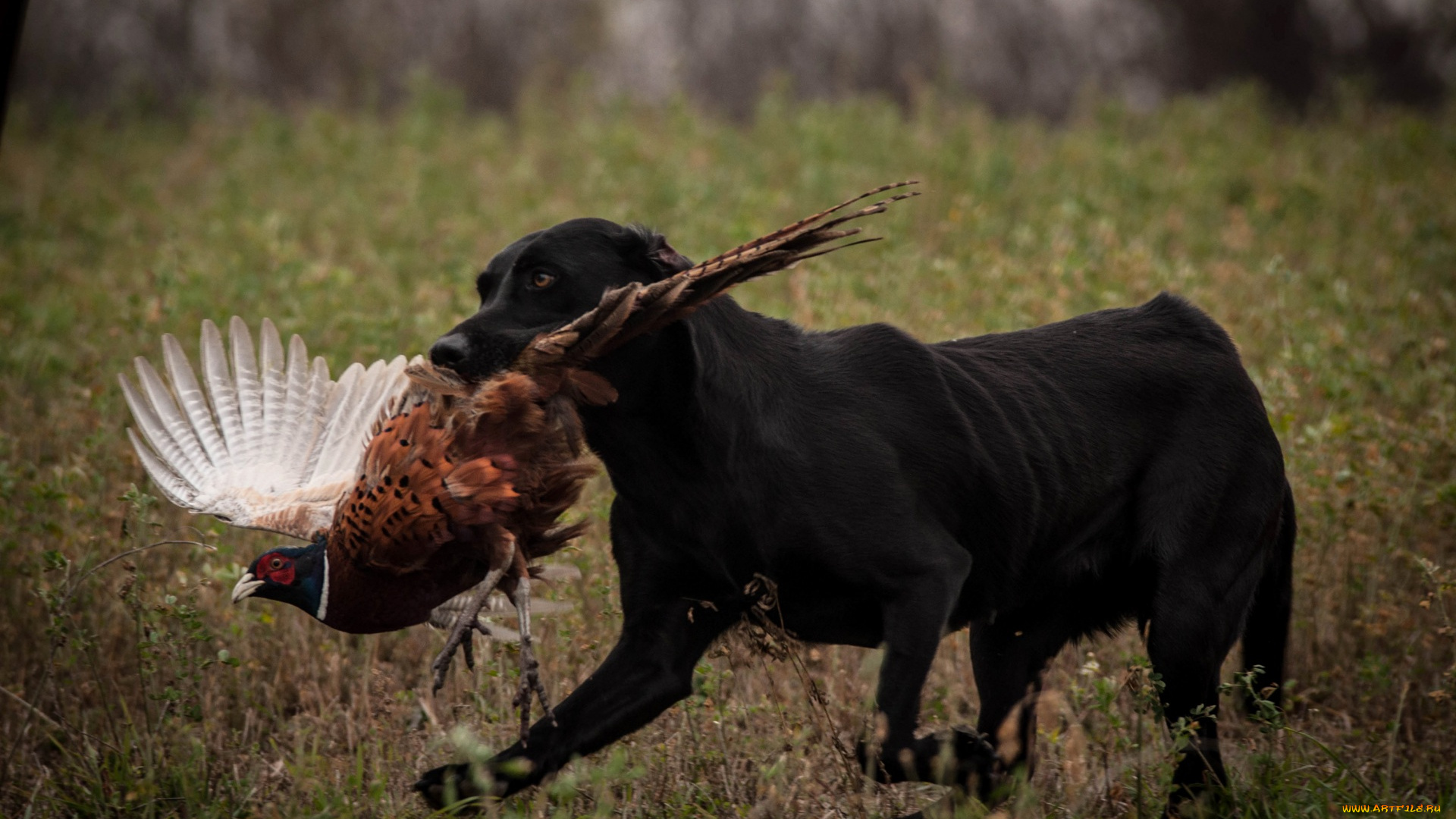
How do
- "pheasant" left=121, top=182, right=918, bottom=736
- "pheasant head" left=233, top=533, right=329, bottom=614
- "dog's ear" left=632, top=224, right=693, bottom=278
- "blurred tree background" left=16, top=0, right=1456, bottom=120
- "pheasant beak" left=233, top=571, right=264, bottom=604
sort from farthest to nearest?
1. "blurred tree background" left=16, top=0, right=1456, bottom=120
2. "pheasant beak" left=233, top=571, right=264, bottom=604
3. "pheasant head" left=233, top=533, right=329, bottom=614
4. "dog's ear" left=632, top=224, right=693, bottom=278
5. "pheasant" left=121, top=182, right=918, bottom=736

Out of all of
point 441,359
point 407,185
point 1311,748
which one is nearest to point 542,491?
point 441,359

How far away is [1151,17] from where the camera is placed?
43.9 feet

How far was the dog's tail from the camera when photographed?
3.73m

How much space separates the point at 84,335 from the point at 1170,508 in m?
5.78

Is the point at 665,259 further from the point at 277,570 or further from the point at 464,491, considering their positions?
the point at 277,570

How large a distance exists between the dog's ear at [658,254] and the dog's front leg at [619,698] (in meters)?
0.78

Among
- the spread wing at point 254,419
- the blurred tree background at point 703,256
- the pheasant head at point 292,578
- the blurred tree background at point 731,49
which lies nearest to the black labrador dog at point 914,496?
the blurred tree background at point 703,256

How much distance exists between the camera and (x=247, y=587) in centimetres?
350

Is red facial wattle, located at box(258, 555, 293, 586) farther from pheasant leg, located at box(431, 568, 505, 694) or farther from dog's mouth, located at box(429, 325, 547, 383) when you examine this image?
dog's mouth, located at box(429, 325, 547, 383)

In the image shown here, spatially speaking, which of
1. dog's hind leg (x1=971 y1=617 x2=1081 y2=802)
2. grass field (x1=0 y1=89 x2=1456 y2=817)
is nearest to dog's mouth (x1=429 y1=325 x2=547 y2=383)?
grass field (x1=0 y1=89 x2=1456 y2=817)

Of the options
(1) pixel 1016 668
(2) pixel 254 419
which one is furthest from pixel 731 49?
(1) pixel 1016 668

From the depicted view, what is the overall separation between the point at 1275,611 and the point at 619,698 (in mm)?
1923

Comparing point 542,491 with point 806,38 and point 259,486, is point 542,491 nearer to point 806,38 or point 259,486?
point 259,486

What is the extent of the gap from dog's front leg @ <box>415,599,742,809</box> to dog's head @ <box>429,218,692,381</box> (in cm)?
72
